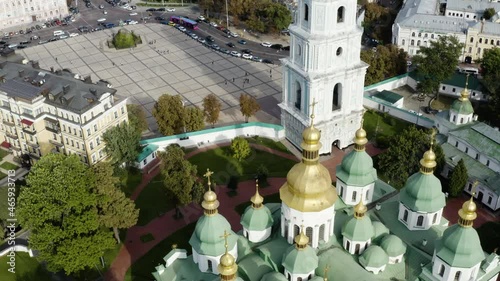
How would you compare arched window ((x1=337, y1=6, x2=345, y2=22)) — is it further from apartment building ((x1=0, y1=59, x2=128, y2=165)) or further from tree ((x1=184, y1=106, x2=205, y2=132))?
apartment building ((x1=0, y1=59, x2=128, y2=165))

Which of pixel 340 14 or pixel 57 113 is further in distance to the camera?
pixel 57 113

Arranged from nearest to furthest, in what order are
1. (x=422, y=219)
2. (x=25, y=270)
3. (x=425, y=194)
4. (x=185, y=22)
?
(x=425, y=194)
(x=422, y=219)
(x=25, y=270)
(x=185, y=22)

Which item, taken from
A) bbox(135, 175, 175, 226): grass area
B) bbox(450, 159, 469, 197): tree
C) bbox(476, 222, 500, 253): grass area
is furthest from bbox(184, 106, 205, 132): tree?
bbox(476, 222, 500, 253): grass area

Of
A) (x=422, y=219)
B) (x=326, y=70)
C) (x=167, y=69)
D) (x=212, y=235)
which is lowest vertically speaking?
(x=167, y=69)

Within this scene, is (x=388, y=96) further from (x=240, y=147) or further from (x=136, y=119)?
(x=136, y=119)

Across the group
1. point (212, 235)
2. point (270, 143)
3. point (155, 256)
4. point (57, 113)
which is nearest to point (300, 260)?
point (212, 235)

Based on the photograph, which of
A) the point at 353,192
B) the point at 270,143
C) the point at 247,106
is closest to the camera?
the point at 353,192
